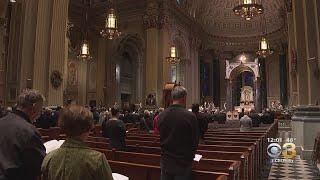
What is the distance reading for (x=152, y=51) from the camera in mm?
21328

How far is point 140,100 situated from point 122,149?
17.8 m

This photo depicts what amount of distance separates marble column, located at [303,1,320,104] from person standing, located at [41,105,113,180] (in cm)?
977

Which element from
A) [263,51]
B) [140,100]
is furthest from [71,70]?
[263,51]

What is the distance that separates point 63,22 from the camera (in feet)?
42.0

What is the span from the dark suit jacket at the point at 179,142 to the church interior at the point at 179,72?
0.27 m

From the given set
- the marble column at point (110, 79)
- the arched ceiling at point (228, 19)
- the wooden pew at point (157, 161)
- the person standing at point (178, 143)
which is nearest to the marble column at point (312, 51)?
the wooden pew at point (157, 161)

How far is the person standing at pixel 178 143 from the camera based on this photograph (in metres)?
3.50

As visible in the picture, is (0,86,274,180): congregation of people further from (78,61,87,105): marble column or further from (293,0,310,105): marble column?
(78,61,87,105): marble column

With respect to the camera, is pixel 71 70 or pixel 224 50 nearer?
pixel 71 70

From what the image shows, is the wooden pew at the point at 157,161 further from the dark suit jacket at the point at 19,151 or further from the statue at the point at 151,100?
the statue at the point at 151,100

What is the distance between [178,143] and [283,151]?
25.8ft

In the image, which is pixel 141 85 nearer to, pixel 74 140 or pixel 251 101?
pixel 251 101

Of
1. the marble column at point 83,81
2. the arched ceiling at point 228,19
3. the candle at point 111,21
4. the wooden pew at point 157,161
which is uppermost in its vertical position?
the arched ceiling at point 228,19

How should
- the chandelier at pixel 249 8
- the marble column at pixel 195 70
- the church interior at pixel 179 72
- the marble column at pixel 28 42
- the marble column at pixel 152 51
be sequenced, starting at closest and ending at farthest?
1. the church interior at pixel 179 72
2. the marble column at pixel 28 42
3. the chandelier at pixel 249 8
4. the marble column at pixel 152 51
5. the marble column at pixel 195 70
